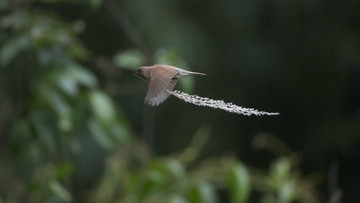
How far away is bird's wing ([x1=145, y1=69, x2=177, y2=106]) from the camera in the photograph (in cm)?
145

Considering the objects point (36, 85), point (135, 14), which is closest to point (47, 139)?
point (36, 85)

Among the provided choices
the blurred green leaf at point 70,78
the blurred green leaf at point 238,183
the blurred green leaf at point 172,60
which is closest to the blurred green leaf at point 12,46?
the blurred green leaf at point 70,78

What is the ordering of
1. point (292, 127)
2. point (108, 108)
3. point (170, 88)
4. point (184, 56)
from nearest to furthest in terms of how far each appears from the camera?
point (170, 88) < point (108, 108) < point (184, 56) < point (292, 127)

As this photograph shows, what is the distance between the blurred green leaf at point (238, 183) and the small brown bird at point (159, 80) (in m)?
1.13

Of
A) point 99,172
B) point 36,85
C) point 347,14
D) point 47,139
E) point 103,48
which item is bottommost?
point 47,139

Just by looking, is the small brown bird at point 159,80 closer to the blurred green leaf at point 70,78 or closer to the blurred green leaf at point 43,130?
the blurred green leaf at point 70,78

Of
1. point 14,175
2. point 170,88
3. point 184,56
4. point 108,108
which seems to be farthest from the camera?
point 184,56

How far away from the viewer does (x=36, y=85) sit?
2941mm

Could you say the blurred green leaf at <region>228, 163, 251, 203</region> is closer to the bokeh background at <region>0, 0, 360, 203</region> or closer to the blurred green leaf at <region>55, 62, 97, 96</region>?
the blurred green leaf at <region>55, 62, 97, 96</region>

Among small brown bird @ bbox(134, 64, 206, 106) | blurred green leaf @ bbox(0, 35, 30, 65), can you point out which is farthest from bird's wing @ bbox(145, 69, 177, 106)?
blurred green leaf @ bbox(0, 35, 30, 65)

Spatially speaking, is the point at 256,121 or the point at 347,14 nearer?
the point at 347,14

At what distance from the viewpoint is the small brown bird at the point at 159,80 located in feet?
4.79

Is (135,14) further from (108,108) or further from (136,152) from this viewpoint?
(108,108)

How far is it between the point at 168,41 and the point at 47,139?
5.41 feet
